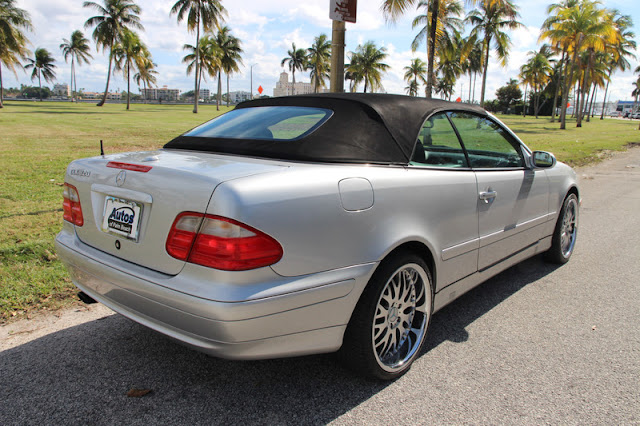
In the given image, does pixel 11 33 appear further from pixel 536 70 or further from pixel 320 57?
pixel 536 70

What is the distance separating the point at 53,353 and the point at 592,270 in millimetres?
4441

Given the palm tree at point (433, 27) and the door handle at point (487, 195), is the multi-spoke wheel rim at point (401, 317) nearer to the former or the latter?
the door handle at point (487, 195)

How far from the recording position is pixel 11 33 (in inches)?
1575

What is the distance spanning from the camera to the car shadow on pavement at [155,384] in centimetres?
217

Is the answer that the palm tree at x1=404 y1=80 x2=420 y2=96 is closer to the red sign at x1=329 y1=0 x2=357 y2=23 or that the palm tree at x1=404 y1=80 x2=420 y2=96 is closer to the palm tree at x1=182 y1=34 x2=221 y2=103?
the palm tree at x1=182 y1=34 x2=221 y2=103

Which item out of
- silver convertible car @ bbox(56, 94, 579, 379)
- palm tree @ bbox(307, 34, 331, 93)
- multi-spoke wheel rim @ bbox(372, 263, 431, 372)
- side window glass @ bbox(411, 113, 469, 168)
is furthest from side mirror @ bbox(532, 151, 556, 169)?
palm tree @ bbox(307, 34, 331, 93)

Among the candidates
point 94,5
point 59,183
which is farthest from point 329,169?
point 94,5

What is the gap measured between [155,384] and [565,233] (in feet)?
13.0

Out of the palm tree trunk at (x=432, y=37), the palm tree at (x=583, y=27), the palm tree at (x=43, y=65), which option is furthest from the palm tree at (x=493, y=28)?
the palm tree at (x=43, y=65)

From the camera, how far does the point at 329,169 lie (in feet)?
7.32

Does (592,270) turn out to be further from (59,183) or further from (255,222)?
(59,183)

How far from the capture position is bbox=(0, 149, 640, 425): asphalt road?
2193 mm

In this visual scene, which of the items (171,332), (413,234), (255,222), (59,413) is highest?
(255,222)

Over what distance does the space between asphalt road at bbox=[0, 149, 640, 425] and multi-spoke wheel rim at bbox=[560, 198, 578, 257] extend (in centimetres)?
98
